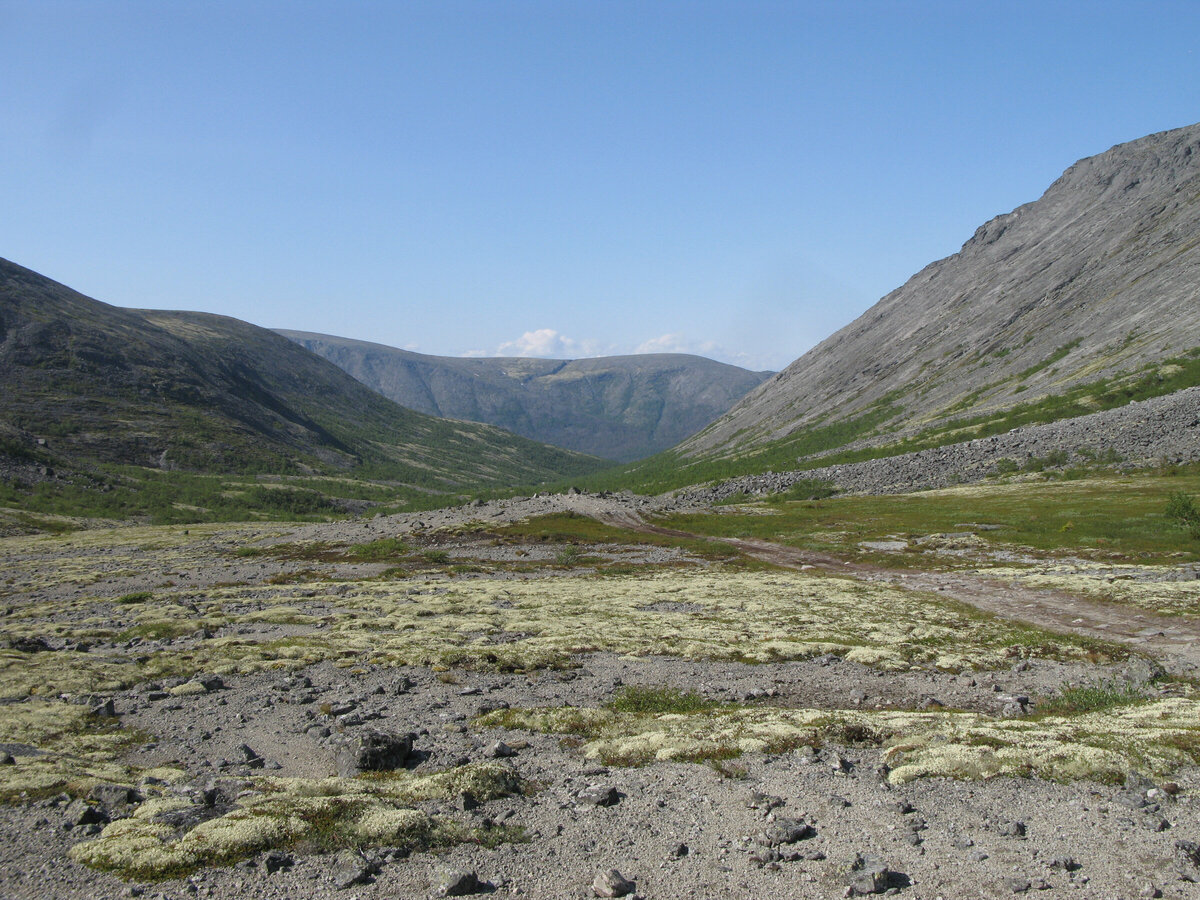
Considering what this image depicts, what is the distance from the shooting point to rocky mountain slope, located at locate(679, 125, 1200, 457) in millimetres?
114562

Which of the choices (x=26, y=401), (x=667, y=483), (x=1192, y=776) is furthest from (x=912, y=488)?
(x=26, y=401)

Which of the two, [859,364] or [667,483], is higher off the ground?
[859,364]

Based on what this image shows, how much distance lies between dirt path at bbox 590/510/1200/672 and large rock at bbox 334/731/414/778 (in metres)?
27.6

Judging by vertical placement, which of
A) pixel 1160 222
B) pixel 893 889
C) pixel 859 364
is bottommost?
pixel 893 889

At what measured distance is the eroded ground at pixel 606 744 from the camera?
1101cm

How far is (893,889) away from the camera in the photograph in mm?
10297

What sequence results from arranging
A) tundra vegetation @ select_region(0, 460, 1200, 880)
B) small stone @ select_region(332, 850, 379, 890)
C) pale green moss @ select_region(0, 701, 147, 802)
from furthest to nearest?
tundra vegetation @ select_region(0, 460, 1200, 880)
pale green moss @ select_region(0, 701, 147, 802)
small stone @ select_region(332, 850, 379, 890)

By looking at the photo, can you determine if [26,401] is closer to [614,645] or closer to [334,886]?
[614,645]

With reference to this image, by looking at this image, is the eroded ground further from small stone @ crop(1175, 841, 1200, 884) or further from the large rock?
the large rock

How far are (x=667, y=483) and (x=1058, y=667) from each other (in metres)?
122

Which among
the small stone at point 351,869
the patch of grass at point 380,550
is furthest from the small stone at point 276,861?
the patch of grass at point 380,550

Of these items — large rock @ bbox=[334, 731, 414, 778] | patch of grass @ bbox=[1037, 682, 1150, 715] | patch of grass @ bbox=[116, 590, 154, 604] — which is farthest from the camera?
patch of grass @ bbox=[116, 590, 154, 604]

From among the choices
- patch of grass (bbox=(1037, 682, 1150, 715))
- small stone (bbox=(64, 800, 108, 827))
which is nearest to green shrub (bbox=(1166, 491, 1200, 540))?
patch of grass (bbox=(1037, 682, 1150, 715))

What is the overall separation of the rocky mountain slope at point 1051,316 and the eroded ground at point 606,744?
298 feet
